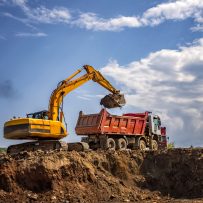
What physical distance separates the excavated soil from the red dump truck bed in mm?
4292

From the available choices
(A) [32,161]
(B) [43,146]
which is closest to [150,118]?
(B) [43,146]

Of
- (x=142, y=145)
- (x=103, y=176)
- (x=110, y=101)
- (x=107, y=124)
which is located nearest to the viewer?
(x=103, y=176)

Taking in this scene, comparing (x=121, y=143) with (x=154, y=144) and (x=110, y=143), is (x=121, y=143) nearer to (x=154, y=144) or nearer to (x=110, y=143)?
(x=110, y=143)

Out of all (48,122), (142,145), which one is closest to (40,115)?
(48,122)

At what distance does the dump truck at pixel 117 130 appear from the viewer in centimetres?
2702

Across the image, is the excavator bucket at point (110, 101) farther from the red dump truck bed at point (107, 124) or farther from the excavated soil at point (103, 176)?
the excavated soil at point (103, 176)

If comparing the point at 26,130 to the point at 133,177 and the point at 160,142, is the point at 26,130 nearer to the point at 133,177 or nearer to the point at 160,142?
the point at 133,177

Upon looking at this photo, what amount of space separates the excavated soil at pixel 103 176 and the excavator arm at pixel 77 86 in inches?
209

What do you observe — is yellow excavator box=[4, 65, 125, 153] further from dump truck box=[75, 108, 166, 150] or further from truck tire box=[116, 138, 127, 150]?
truck tire box=[116, 138, 127, 150]

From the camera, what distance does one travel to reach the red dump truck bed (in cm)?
2698

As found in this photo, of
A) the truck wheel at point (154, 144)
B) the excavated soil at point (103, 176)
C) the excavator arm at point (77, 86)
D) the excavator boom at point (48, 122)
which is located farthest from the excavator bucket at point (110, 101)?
the excavated soil at point (103, 176)

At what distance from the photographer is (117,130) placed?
2786 centimetres

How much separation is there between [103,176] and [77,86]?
938 centimetres

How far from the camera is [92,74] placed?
29328 mm
